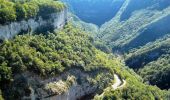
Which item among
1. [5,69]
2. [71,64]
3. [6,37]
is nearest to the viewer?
[5,69]

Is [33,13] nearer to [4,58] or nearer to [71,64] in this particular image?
[71,64]

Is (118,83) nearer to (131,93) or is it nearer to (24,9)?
(131,93)

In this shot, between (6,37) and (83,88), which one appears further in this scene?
(83,88)

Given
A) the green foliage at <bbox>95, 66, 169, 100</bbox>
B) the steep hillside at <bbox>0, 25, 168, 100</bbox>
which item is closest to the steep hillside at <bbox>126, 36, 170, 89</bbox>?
the green foliage at <bbox>95, 66, 169, 100</bbox>

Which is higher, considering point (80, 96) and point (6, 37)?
point (6, 37)

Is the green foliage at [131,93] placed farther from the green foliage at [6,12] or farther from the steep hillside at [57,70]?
the green foliage at [6,12]

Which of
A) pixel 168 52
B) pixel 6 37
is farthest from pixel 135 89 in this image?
pixel 168 52
